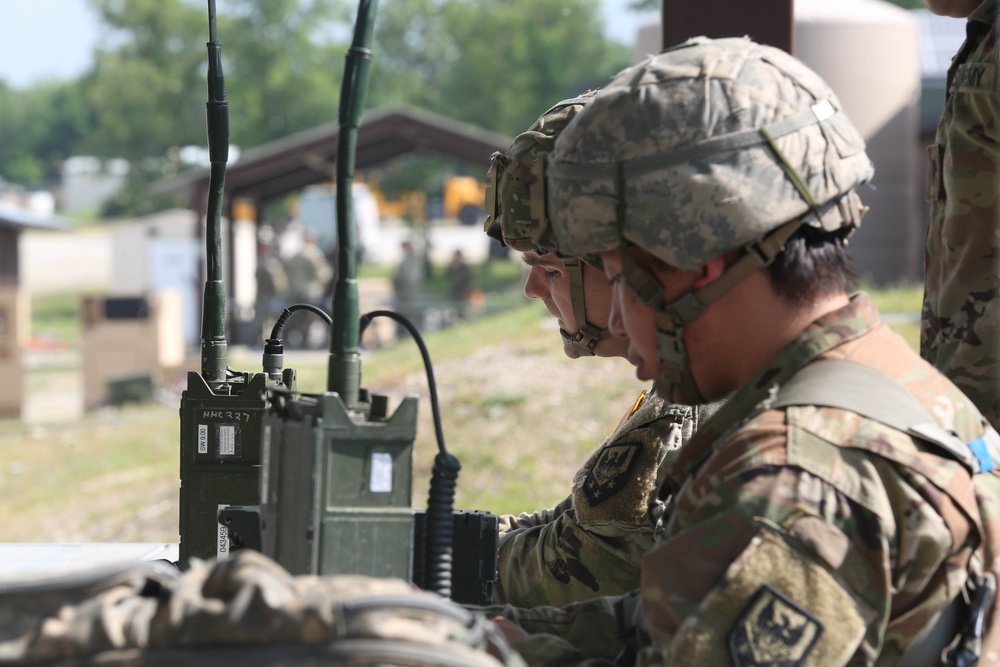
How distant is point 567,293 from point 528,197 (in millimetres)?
244

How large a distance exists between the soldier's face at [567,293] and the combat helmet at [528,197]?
0.01 m

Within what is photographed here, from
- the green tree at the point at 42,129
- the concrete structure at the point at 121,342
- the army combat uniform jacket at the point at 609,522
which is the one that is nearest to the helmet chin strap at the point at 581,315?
the army combat uniform jacket at the point at 609,522

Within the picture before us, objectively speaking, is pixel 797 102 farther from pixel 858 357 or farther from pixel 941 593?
pixel 941 593

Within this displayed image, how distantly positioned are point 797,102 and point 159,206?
52.4m

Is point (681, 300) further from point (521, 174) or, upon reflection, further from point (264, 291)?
point (264, 291)

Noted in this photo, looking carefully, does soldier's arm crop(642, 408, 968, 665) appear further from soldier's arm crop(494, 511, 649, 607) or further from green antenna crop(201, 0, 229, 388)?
green antenna crop(201, 0, 229, 388)

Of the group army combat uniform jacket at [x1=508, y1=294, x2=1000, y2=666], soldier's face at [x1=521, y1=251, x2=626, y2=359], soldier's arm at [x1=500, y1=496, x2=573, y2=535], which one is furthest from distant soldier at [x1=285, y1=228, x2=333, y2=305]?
army combat uniform jacket at [x1=508, y1=294, x2=1000, y2=666]

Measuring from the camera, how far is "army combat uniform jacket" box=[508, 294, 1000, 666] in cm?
163

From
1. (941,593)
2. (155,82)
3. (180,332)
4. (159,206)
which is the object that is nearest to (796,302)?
(941,593)

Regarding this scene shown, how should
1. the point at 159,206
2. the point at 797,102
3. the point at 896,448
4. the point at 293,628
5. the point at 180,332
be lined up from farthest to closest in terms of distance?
the point at 159,206, the point at 180,332, the point at 797,102, the point at 896,448, the point at 293,628

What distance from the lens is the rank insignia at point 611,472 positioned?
2750mm

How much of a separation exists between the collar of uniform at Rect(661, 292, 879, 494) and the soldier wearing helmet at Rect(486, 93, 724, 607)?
68cm

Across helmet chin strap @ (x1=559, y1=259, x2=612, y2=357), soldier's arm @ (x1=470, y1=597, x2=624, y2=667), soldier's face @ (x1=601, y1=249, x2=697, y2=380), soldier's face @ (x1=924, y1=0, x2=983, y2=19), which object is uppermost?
soldier's face @ (x1=924, y1=0, x2=983, y2=19)

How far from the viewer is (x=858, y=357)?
191cm
